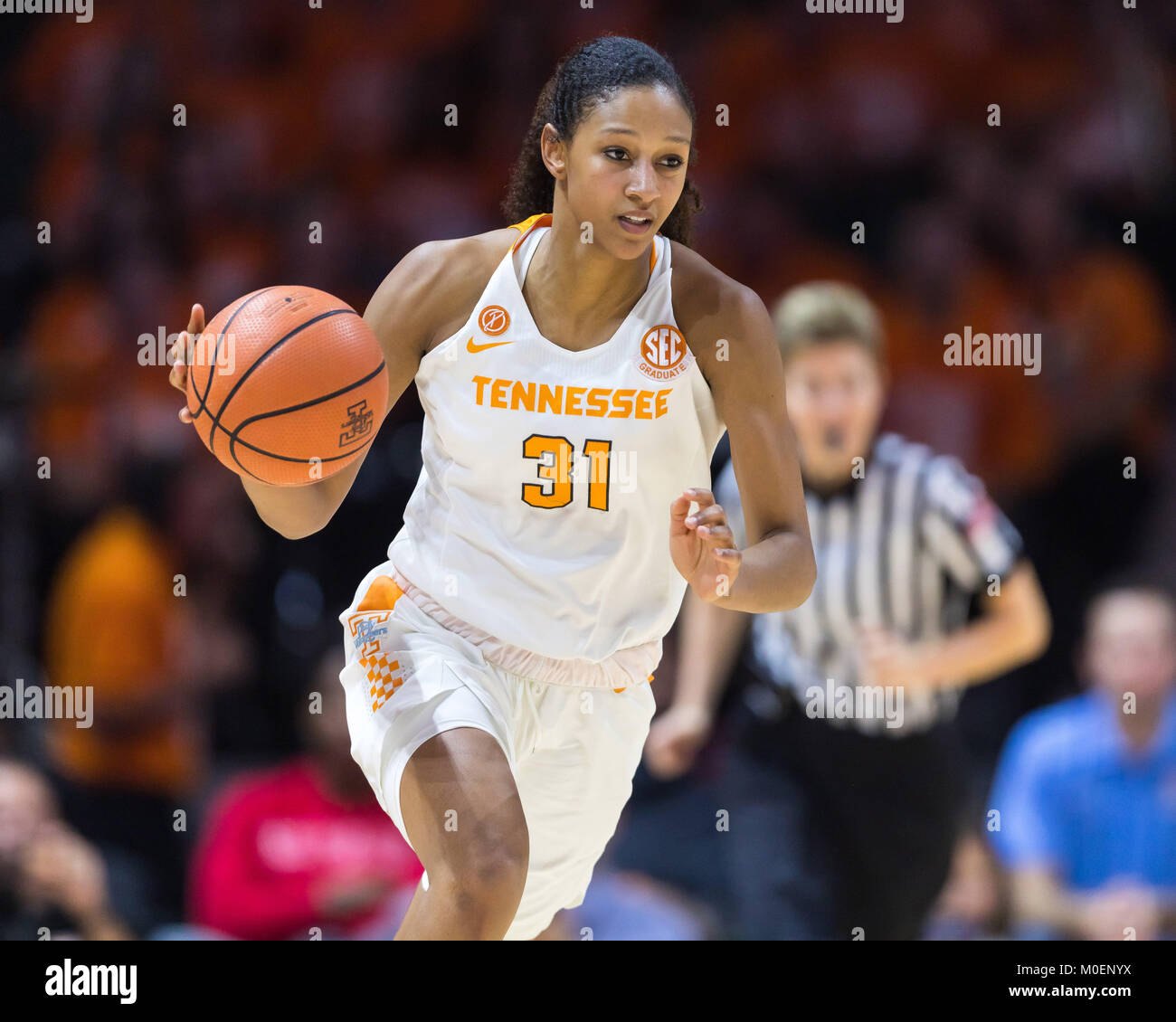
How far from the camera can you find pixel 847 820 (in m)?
4.24

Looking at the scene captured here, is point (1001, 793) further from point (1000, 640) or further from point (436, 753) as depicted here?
point (436, 753)

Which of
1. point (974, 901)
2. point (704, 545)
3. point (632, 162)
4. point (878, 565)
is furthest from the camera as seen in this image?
point (974, 901)

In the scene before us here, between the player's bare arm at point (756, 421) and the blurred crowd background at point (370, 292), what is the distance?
2021mm

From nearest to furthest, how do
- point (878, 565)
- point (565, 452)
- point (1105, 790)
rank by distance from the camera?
point (565, 452) < point (878, 565) < point (1105, 790)

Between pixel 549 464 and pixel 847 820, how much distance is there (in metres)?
1.93

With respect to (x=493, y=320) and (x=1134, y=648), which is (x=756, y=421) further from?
(x=1134, y=648)

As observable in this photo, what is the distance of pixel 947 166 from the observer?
20.4 ft

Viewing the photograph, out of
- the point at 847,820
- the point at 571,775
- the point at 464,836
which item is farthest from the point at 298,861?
the point at 464,836

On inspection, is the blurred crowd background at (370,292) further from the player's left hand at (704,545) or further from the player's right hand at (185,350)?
the player's left hand at (704,545)

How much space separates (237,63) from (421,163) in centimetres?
100

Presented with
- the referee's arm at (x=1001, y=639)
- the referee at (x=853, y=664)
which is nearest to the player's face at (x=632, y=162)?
the referee at (x=853, y=664)

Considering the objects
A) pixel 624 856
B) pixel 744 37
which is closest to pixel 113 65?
pixel 744 37

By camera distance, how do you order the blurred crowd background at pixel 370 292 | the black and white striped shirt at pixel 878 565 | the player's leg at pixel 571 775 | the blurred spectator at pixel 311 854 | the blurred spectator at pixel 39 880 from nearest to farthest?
the player's leg at pixel 571 775 < the blurred spectator at pixel 39 880 < the black and white striped shirt at pixel 878 565 < the blurred spectator at pixel 311 854 < the blurred crowd background at pixel 370 292

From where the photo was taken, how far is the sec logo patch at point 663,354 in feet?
9.32
